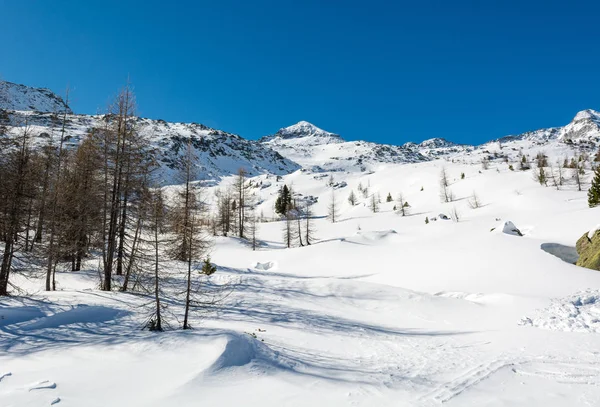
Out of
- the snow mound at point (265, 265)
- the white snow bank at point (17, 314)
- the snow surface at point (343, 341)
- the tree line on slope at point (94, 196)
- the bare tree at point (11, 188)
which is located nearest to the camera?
the snow surface at point (343, 341)

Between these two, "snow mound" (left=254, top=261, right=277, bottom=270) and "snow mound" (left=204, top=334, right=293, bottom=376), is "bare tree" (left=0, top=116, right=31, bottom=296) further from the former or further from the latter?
"snow mound" (left=254, top=261, right=277, bottom=270)

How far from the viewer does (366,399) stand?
6258mm

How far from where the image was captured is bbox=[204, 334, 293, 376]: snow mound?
23.4ft

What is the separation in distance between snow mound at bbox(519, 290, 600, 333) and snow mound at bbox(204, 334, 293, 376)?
1111cm

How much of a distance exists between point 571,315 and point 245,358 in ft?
45.5

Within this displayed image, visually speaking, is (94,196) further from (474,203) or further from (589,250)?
(474,203)

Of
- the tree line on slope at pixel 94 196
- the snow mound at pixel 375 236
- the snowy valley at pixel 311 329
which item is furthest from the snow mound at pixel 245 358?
the snow mound at pixel 375 236

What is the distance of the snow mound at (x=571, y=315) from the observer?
38.4ft

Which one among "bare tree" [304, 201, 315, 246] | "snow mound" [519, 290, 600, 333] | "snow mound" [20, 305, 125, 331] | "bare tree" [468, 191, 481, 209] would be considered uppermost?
"bare tree" [468, 191, 481, 209]

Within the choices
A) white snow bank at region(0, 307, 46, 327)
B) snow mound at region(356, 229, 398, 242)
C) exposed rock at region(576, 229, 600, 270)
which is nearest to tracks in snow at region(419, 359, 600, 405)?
white snow bank at region(0, 307, 46, 327)

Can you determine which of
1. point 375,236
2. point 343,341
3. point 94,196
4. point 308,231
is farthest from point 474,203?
point 94,196

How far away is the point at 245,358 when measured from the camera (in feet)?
25.7

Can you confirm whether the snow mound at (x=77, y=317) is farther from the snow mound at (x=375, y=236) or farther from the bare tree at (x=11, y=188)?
the snow mound at (x=375, y=236)

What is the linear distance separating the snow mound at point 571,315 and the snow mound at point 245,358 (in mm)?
11114
